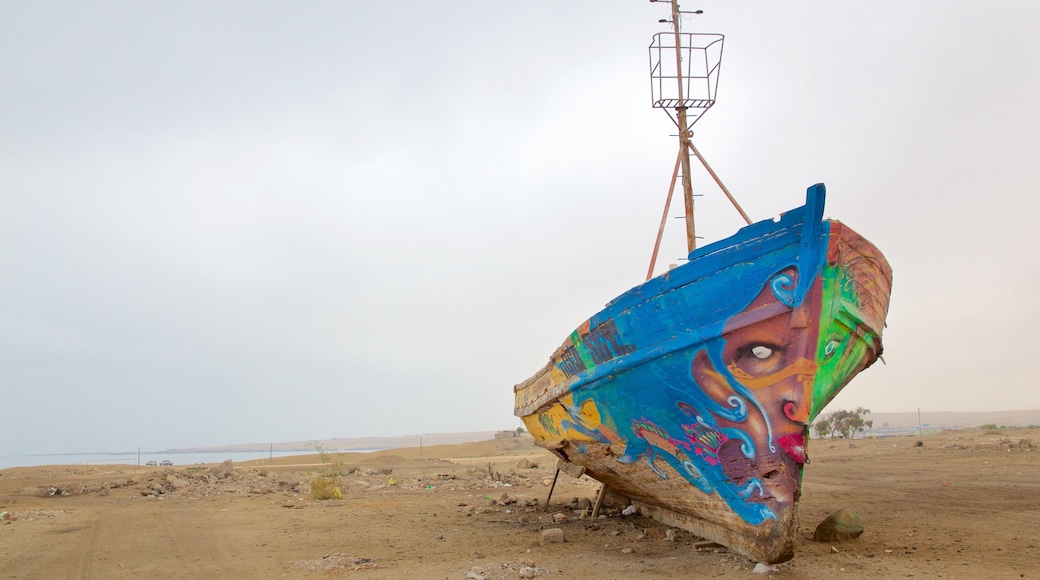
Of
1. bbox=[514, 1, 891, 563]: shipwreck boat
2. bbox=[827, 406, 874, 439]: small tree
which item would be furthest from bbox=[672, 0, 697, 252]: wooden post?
bbox=[827, 406, 874, 439]: small tree

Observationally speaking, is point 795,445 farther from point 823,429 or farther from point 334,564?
point 823,429

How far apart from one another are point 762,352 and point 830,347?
0.78 meters

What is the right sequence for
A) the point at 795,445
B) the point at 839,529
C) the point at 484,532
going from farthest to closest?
the point at 484,532 < the point at 839,529 < the point at 795,445

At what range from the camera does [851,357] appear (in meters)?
6.54

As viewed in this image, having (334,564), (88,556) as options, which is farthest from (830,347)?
(88,556)

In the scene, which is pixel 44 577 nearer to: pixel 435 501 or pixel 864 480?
pixel 435 501

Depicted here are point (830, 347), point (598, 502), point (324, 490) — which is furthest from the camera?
point (324, 490)

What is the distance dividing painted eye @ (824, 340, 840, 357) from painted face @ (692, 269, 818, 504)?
29 cm

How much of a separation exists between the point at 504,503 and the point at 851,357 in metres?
7.19

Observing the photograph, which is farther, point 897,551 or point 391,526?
point 391,526

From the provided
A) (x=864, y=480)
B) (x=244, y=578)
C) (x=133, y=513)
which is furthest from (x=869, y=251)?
(x=133, y=513)

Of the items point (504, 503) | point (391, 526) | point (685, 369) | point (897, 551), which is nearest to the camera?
point (685, 369)

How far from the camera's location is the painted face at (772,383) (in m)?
5.53

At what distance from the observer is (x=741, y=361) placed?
568 cm
